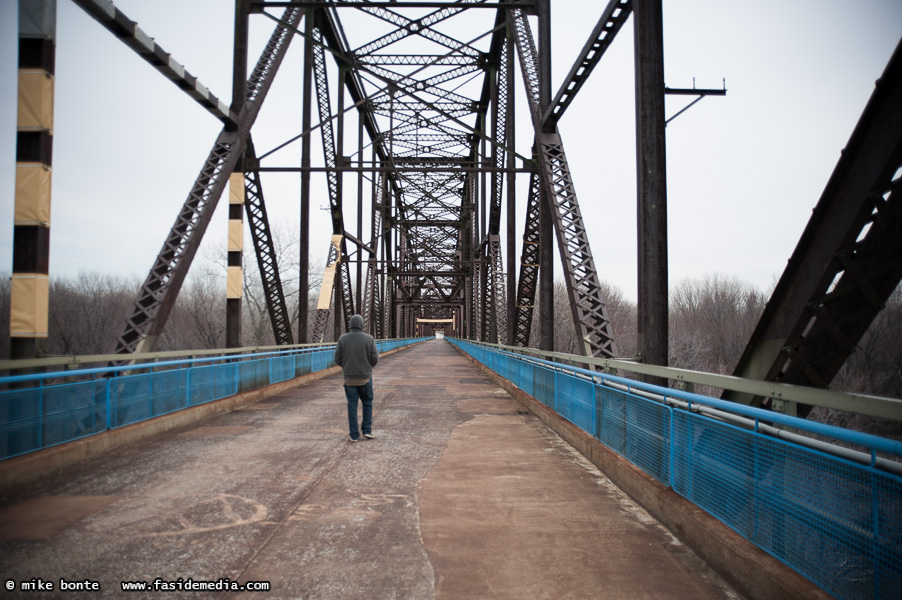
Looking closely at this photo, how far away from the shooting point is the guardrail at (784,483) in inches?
100

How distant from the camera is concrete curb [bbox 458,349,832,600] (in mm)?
2918

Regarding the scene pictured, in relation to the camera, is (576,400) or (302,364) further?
(302,364)

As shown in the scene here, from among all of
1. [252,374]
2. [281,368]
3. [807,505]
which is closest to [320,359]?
[281,368]

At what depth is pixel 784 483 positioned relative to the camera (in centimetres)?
319

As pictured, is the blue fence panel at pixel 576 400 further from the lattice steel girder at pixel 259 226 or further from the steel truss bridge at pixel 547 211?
the lattice steel girder at pixel 259 226

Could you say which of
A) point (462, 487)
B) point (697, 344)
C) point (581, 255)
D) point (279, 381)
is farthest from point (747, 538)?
point (697, 344)

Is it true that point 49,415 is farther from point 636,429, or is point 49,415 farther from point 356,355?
point 636,429

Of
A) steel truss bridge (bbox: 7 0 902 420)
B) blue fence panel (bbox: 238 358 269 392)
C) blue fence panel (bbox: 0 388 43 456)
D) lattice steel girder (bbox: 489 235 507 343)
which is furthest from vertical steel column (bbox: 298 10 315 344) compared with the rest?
blue fence panel (bbox: 0 388 43 456)

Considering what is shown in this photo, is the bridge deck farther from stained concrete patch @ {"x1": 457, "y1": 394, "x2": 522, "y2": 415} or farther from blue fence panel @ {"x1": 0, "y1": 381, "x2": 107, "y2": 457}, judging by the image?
stained concrete patch @ {"x1": 457, "y1": 394, "x2": 522, "y2": 415}

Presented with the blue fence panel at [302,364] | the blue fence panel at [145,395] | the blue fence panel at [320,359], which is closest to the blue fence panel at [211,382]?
the blue fence panel at [145,395]

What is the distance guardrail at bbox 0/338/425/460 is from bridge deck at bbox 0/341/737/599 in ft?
1.68

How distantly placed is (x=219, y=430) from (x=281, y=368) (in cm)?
620

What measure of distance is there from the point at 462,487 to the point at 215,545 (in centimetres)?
230

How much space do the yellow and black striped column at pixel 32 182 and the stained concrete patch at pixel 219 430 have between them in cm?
230
